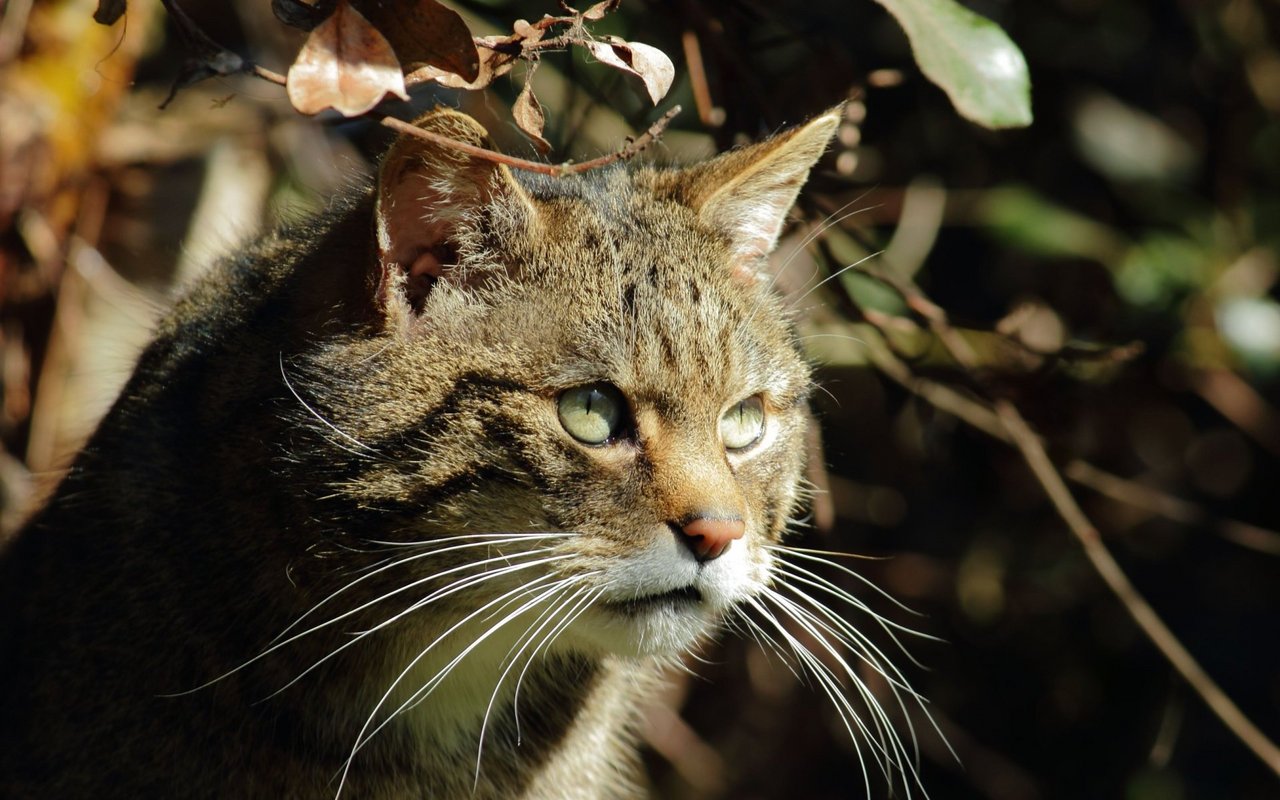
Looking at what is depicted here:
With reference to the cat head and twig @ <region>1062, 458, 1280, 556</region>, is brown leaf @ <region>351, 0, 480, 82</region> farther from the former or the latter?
twig @ <region>1062, 458, 1280, 556</region>

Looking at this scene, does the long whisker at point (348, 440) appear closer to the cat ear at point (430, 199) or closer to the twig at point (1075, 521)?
the cat ear at point (430, 199)

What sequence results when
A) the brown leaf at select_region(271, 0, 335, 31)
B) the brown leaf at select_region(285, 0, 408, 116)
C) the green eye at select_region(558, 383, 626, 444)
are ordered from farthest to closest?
the green eye at select_region(558, 383, 626, 444) → the brown leaf at select_region(271, 0, 335, 31) → the brown leaf at select_region(285, 0, 408, 116)

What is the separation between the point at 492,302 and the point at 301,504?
1.31ft

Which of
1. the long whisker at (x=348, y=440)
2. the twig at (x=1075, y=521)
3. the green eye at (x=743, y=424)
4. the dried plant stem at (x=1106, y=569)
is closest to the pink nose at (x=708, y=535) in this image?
the green eye at (x=743, y=424)

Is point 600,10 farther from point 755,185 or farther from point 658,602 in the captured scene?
point 658,602

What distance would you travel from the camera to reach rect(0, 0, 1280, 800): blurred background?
3229 mm

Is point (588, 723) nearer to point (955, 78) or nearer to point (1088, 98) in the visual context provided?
point (955, 78)

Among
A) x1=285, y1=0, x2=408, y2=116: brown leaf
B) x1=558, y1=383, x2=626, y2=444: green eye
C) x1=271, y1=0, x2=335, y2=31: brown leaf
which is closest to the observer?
x1=285, y1=0, x2=408, y2=116: brown leaf

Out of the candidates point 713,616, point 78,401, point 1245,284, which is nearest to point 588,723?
point 713,616

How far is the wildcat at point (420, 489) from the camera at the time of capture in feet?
6.19

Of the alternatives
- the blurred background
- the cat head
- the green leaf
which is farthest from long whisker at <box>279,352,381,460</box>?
the blurred background

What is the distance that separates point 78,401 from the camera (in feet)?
10.8

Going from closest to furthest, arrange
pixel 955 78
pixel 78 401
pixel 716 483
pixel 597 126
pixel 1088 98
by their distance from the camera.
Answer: pixel 716 483 < pixel 955 78 < pixel 78 401 < pixel 597 126 < pixel 1088 98

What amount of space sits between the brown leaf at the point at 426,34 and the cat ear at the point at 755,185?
1.63ft
